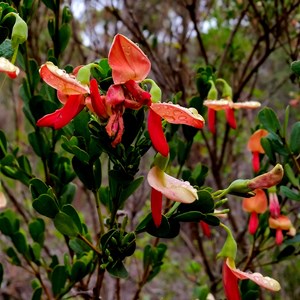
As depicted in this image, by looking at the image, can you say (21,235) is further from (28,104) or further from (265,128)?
(265,128)

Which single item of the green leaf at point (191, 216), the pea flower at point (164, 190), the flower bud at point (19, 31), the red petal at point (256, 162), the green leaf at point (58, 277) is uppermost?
the flower bud at point (19, 31)

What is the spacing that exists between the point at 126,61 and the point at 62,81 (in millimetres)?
82

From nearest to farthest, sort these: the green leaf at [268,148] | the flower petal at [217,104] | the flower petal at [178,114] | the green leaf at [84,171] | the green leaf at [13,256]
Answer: the flower petal at [178,114] < the green leaf at [84,171] < the flower petal at [217,104] < the green leaf at [268,148] < the green leaf at [13,256]

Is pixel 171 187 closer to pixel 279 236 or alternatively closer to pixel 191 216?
pixel 191 216

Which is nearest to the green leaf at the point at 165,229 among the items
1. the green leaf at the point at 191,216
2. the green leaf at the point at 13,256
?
the green leaf at the point at 191,216

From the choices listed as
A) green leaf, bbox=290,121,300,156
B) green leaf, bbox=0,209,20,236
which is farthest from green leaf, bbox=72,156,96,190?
green leaf, bbox=290,121,300,156

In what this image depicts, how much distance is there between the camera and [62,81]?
23.6 inches

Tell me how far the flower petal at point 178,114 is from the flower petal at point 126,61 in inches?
1.9

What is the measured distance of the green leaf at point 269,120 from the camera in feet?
3.40

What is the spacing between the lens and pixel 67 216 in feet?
2.49

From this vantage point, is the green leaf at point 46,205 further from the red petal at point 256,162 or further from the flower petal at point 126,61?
the red petal at point 256,162

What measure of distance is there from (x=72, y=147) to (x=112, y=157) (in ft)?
0.26

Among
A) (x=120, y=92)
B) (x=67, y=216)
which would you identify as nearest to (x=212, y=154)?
(x=67, y=216)

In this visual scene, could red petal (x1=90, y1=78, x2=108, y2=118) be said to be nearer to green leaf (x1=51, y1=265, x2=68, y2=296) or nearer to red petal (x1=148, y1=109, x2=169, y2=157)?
red petal (x1=148, y1=109, x2=169, y2=157)
